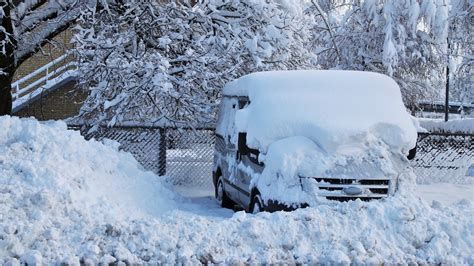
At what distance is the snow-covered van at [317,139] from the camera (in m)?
6.70

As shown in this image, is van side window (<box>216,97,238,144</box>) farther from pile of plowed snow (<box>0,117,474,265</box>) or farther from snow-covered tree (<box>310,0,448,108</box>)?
snow-covered tree (<box>310,0,448,108</box>)

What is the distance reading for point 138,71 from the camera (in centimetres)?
1190

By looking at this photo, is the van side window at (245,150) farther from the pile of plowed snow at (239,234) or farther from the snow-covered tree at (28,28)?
the snow-covered tree at (28,28)

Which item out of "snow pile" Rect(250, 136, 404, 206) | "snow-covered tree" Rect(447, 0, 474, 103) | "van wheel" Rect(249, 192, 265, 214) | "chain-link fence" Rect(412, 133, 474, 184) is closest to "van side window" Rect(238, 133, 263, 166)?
"snow pile" Rect(250, 136, 404, 206)

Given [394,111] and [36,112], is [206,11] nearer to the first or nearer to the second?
[394,111]

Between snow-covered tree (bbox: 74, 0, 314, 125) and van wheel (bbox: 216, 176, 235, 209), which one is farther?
snow-covered tree (bbox: 74, 0, 314, 125)

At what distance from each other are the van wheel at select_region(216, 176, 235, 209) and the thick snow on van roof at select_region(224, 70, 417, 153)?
7.33 feet

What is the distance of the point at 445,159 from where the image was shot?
43.9ft

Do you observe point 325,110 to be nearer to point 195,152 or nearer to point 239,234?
point 239,234

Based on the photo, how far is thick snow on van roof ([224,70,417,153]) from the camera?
279 inches

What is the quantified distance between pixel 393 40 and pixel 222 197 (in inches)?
463

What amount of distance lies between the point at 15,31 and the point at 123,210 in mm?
5350

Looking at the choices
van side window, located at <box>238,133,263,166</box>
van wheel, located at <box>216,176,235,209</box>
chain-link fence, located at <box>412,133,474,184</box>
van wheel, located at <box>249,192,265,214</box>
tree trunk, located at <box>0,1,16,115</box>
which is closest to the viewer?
van wheel, located at <box>249,192,265,214</box>

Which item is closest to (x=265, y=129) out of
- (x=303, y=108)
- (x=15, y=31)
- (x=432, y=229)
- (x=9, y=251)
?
(x=303, y=108)
